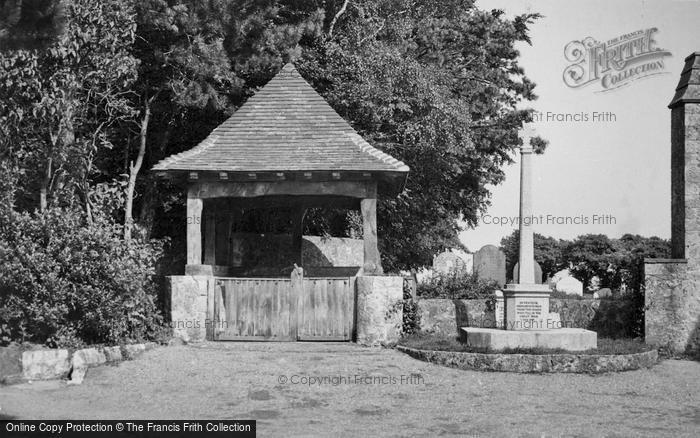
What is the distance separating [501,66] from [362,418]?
23.0 m

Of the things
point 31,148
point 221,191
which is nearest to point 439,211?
point 221,191

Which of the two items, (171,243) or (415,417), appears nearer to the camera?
(415,417)

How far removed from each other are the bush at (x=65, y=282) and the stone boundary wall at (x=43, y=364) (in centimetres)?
65

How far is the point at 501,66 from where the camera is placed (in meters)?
32.2

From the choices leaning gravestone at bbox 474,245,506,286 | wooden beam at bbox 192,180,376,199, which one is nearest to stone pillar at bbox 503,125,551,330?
wooden beam at bbox 192,180,376,199

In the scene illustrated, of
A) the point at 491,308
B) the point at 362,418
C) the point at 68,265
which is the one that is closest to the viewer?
the point at 362,418

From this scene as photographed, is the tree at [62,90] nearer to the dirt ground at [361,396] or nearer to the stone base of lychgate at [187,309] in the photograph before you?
the stone base of lychgate at [187,309]

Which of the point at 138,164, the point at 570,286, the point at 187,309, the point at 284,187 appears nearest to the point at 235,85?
the point at 138,164

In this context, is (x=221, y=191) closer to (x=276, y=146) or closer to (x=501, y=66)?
(x=276, y=146)

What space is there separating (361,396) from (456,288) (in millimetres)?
10732

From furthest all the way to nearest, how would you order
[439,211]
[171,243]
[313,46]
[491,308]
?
[439,211] → [313,46] → [171,243] → [491,308]

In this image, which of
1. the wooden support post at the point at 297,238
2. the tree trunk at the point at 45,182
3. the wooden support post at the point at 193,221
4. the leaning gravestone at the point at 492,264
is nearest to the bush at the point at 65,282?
the tree trunk at the point at 45,182

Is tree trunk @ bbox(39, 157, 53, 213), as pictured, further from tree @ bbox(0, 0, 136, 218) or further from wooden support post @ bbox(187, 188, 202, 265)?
wooden support post @ bbox(187, 188, 202, 265)

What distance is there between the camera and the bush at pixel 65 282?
1470cm
